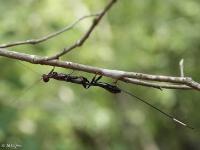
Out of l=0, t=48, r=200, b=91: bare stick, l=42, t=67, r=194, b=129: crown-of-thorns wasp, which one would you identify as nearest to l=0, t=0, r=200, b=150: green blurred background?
l=42, t=67, r=194, b=129: crown-of-thorns wasp

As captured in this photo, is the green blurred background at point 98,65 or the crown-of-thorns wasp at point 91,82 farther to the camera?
the green blurred background at point 98,65

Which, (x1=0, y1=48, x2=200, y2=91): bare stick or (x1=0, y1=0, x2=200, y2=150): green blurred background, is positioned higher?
(x1=0, y1=0, x2=200, y2=150): green blurred background

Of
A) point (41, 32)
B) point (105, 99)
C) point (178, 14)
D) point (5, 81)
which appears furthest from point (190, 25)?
point (5, 81)

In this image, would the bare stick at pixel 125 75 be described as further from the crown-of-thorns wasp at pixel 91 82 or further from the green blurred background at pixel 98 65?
the green blurred background at pixel 98 65

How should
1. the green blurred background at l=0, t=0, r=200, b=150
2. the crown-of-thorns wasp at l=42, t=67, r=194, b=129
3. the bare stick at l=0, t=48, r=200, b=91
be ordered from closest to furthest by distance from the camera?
the bare stick at l=0, t=48, r=200, b=91 → the crown-of-thorns wasp at l=42, t=67, r=194, b=129 → the green blurred background at l=0, t=0, r=200, b=150

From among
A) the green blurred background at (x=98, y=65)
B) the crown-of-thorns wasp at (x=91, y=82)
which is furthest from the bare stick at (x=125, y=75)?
the green blurred background at (x=98, y=65)

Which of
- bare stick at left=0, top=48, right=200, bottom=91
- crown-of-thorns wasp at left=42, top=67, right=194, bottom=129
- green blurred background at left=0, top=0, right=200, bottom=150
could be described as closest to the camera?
bare stick at left=0, top=48, right=200, bottom=91

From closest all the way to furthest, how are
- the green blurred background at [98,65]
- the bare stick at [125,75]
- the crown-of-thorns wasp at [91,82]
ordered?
1. the bare stick at [125,75]
2. the crown-of-thorns wasp at [91,82]
3. the green blurred background at [98,65]

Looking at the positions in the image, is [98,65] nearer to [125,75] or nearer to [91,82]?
[91,82]

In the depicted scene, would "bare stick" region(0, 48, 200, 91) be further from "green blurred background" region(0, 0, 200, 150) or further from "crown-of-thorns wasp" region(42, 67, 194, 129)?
"green blurred background" region(0, 0, 200, 150)
